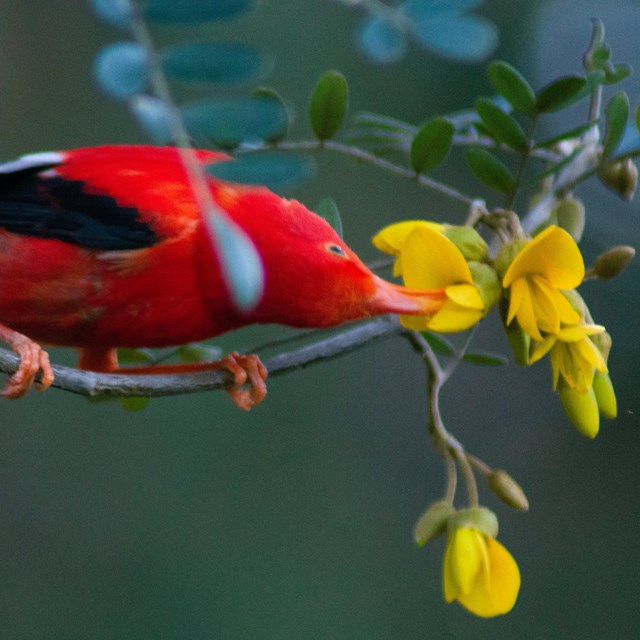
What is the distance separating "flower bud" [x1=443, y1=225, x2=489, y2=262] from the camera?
1.50 meters

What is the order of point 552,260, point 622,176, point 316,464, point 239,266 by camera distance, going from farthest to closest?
point 316,464 < point 622,176 < point 552,260 < point 239,266

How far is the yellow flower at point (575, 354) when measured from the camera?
1442mm

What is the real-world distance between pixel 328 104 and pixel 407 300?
0.42 metres

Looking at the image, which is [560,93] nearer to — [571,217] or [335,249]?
[571,217]

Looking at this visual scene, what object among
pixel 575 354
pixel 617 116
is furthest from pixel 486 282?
pixel 617 116

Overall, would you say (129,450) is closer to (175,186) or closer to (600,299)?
(600,299)

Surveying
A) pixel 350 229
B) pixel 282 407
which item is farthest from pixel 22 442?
pixel 350 229

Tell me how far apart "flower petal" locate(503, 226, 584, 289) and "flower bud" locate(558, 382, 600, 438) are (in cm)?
16

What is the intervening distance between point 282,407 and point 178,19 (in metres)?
3.51

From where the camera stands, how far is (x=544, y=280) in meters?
1.44

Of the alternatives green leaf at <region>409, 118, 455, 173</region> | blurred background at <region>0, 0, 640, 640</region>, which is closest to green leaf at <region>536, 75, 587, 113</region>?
green leaf at <region>409, 118, 455, 173</region>

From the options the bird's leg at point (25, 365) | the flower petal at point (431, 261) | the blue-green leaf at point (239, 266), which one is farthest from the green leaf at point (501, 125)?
the blue-green leaf at point (239, 266)

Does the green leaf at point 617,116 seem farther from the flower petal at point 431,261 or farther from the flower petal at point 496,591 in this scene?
the flower petal at point 496,591

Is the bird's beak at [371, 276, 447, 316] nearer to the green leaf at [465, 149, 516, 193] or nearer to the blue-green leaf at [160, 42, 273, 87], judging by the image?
the green leaf at [465, 149, 516, 193]
